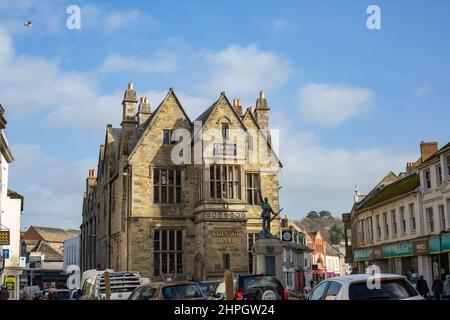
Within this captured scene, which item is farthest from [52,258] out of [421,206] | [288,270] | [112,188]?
[421,206]

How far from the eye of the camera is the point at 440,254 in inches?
1302

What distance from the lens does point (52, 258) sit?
3954 inches

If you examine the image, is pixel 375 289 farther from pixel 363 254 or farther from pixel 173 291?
pixel 363 254

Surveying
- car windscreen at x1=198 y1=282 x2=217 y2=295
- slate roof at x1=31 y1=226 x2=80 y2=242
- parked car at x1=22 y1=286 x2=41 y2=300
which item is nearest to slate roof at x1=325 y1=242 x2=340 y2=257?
slate roof at x1=31 y1=226 x2=80 y2=242

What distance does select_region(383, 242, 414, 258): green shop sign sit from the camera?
36375mm

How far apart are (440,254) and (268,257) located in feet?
35.5

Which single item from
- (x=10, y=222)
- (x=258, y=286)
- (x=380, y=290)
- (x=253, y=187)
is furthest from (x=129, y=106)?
(x=380, y=290)

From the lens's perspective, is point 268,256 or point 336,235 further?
point 336,235

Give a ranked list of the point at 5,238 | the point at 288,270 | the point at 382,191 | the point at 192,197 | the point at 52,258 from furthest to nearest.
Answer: the point at 52,258
the point at 288,270
the point at 382,191
the point at 192,197
the point at 5,238

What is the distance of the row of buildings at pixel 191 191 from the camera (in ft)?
117

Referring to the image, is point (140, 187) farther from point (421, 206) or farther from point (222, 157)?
point (421, 206)

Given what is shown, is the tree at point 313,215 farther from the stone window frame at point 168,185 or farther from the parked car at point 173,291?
the parked car at point 173,291
